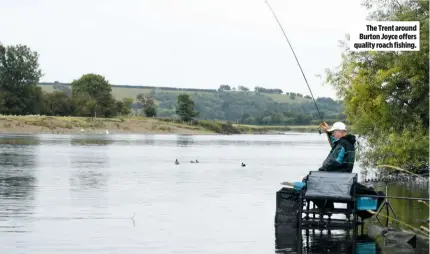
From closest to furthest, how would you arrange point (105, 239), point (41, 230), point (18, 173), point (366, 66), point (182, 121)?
point (105, 239) → point (41, 230) → point (366, 66) → point (18, 173) → point (182, 121)

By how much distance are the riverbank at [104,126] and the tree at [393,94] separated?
101m

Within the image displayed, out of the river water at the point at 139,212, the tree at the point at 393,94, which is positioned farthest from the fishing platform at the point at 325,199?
the tree at the point at 393,94

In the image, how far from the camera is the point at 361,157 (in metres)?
32.1

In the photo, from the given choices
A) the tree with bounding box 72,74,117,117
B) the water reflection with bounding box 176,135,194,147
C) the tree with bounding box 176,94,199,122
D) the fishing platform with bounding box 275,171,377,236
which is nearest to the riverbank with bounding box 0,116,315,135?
the tree with bounding box 176,94,199,122

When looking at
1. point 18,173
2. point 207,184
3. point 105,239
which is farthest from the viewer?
point 18,173

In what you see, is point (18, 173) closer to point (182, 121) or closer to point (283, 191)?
point (283, 191)

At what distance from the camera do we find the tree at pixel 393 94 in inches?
1001

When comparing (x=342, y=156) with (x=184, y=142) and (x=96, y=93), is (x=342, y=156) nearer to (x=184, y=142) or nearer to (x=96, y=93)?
(x=184, y=142)

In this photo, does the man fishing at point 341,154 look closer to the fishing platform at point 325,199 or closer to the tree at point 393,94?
the fishing platform at point 325,199

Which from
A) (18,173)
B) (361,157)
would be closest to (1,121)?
(18,173)

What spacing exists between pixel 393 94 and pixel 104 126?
117 meters

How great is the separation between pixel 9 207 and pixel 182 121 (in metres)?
150

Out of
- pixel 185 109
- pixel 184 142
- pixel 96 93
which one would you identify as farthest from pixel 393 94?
pixel 185 109

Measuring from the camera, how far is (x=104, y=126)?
14288cm
